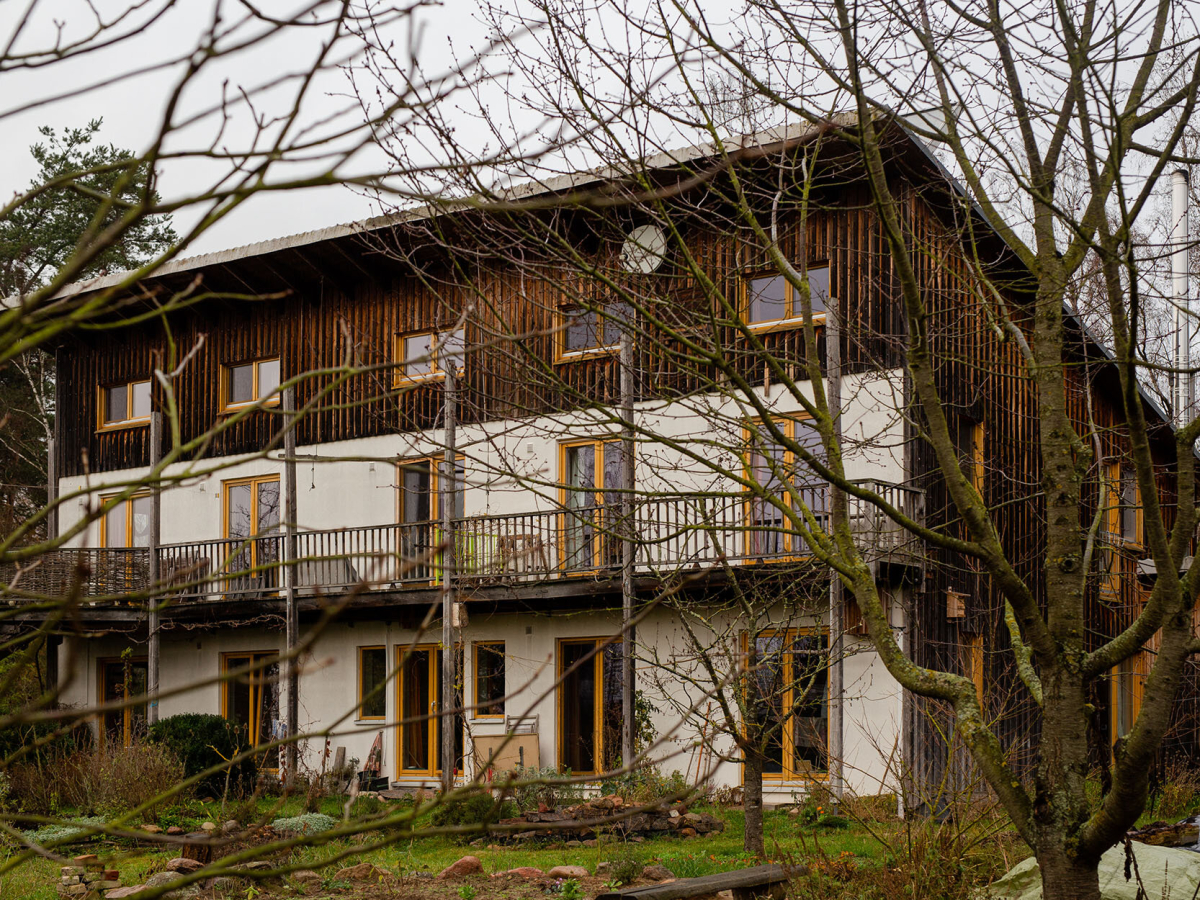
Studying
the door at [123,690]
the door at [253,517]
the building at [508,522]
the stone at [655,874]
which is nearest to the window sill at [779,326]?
the building at [508,522]

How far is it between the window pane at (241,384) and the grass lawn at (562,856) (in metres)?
10.2

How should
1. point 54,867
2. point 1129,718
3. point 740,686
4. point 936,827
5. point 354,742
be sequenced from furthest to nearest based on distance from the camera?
point 1129,718
point 354,742
point 54,867
point 740,686
point 936,827

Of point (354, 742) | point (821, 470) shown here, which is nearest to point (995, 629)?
point (354, 742)

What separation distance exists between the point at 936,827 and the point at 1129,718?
691 inches

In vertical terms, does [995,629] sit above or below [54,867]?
above

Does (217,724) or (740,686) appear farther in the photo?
(217,724)

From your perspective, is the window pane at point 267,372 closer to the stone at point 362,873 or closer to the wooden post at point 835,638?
the wooden post at point 835,638

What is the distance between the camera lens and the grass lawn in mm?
9617

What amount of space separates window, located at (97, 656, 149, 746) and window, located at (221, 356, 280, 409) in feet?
16.9

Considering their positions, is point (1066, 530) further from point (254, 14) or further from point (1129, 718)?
point (1129, 718)

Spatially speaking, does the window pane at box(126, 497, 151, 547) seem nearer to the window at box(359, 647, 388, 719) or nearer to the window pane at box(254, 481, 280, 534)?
the window pane at box(254, 481, 280, 534)

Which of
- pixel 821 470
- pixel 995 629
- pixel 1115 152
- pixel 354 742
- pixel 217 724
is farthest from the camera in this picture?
pixel 354 742

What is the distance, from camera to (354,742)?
67.4 ft

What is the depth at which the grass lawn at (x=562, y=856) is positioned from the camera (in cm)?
962
